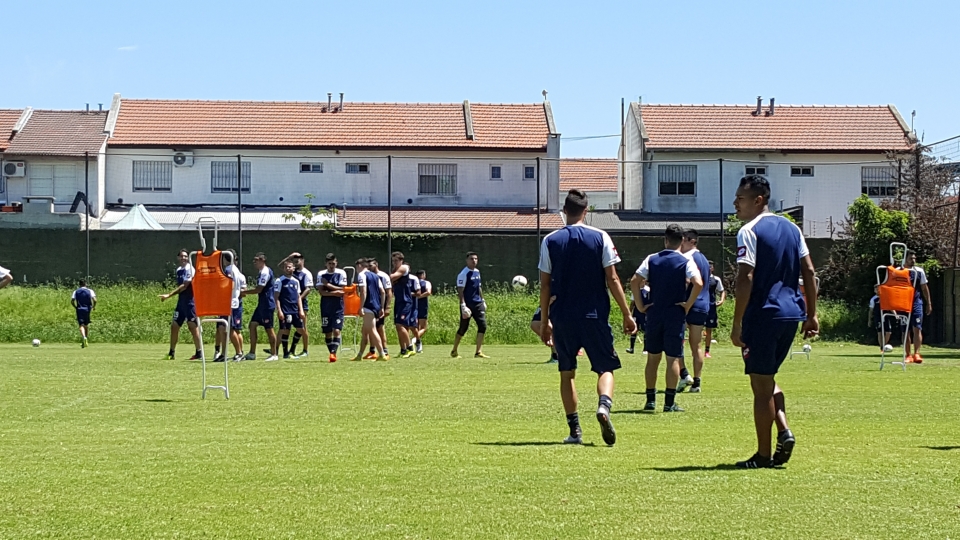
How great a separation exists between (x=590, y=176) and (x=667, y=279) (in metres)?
44.1

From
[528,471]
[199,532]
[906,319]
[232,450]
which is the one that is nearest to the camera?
[199,532]

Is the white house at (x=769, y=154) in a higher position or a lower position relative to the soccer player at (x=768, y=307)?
higher

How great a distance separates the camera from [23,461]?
28.9 feet

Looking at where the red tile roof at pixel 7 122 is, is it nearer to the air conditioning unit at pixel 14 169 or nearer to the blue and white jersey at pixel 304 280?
the air conditioning unit at pixel 14 169

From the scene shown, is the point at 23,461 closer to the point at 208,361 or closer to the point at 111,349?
the point at 208,361

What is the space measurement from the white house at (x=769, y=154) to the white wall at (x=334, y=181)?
5558mm

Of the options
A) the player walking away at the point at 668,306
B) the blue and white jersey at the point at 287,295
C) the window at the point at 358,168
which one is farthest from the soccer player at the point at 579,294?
the window at the point at 358,168

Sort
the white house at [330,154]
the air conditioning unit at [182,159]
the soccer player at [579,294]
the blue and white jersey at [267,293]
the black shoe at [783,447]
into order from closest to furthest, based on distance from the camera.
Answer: the black shoe at [783,447] → the soccer player at [579,294] → the blue and white jersey at [267,293] → the white house at [330,154] → the air conditioning unit at [182,159]

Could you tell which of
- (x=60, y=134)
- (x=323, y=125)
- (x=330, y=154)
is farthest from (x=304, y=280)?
(x=60, y=134)

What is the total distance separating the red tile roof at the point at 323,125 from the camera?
168 ft

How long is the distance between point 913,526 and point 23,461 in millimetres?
5886

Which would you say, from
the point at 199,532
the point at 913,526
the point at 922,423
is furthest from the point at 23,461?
the point at 922,423

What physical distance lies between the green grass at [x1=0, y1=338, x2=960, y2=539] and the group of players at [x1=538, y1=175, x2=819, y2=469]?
418 mm

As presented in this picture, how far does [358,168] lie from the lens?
49.4 metres
